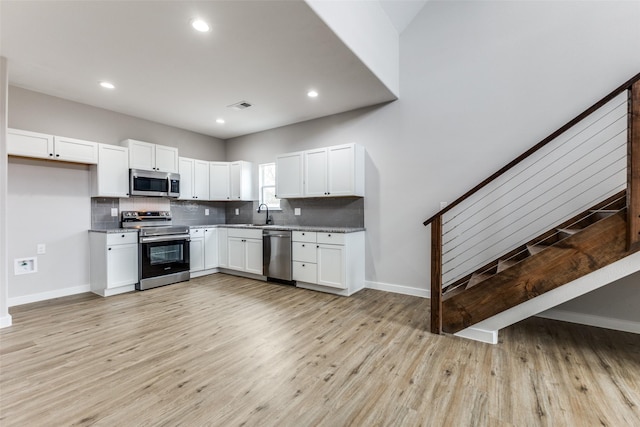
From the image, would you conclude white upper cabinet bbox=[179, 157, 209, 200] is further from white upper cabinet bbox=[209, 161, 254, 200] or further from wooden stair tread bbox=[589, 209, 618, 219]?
wooden stair tread bbox=[589, 209, 618, 219]

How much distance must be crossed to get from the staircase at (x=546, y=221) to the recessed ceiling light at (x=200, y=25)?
2669 millimetres

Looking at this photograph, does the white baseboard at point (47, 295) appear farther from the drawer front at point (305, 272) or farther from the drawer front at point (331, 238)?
the drawer front at point (331, 238)

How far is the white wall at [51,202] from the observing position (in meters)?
3.58

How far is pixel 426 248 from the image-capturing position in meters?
3.79

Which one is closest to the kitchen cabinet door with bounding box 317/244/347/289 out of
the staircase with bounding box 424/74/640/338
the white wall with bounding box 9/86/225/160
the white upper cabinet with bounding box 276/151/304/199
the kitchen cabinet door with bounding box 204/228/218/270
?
the white upper cabinet with bounding box 276/151/304/199

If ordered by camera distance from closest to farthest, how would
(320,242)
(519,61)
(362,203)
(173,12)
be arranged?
1. (173,12)
2. (519,61)
3. (320,242)
4. (362,203)

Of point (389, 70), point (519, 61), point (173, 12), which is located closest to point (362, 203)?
point (389, 70)

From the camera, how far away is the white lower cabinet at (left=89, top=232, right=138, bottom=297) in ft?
12.7

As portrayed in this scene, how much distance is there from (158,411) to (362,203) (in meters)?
3.39

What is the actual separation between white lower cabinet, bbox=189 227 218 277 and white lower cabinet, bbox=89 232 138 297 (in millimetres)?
881

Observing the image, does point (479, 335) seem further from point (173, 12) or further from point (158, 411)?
point (173, 12)

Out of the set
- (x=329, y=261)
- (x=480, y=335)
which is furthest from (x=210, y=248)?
(x=480, y=335)

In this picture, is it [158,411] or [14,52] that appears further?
[14,52]

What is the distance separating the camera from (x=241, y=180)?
5520 millimetres
